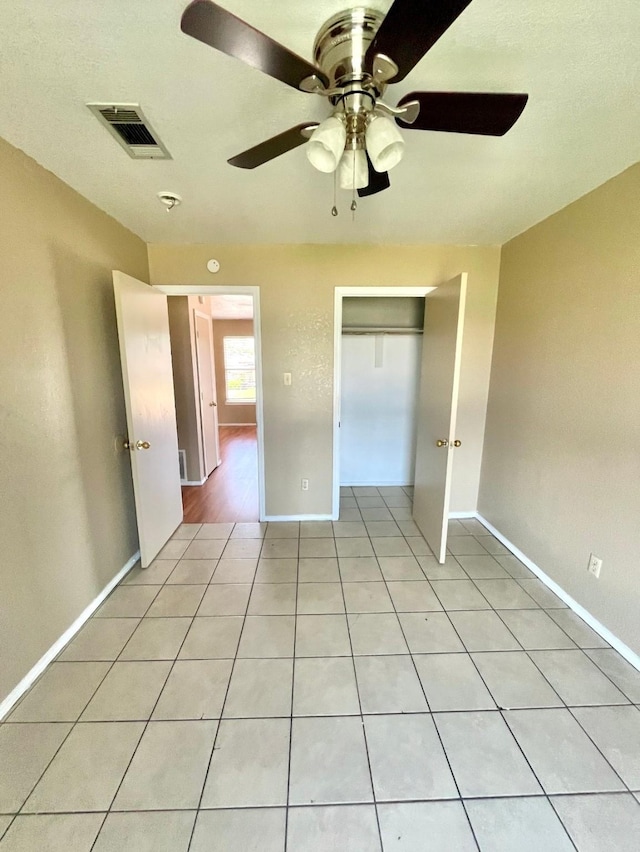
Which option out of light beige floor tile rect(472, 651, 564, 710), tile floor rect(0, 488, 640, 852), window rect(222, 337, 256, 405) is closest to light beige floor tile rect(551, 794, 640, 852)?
tile floor rect(0, 488, 640, 852)

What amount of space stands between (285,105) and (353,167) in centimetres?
38

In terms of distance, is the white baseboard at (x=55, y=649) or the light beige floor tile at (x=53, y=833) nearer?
the light beige floor tile at (x=53, y=833)

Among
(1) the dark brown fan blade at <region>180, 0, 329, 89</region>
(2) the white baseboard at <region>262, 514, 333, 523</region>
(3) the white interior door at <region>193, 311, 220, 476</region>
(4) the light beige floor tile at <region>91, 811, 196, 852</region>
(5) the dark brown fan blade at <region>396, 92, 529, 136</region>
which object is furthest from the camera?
(3) the white interior door at <region>193, 311, 220, 476</region>

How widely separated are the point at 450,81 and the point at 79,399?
2223 millimetres

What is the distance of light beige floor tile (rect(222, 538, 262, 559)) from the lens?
8.30ft

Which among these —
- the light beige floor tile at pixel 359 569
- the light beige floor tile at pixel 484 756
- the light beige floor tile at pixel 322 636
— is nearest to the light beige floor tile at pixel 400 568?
the light beige floor tile at pixel 359 569

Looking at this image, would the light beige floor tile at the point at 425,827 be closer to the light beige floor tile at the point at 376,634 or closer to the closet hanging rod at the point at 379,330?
the light beige floor tile at the point at 376,634

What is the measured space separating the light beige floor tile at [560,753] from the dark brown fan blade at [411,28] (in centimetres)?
220

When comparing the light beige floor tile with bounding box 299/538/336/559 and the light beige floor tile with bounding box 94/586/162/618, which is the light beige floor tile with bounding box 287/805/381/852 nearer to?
the light beige floor tile with bounding box 94/586/162/618

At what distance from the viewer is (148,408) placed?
7.84 ft

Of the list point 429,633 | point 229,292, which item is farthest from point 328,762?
point 229,292

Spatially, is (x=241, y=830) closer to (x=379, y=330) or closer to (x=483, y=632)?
(x=483, y=632)

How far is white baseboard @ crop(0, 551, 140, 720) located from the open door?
2.23 meters

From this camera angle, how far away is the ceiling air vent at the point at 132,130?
1.26m
